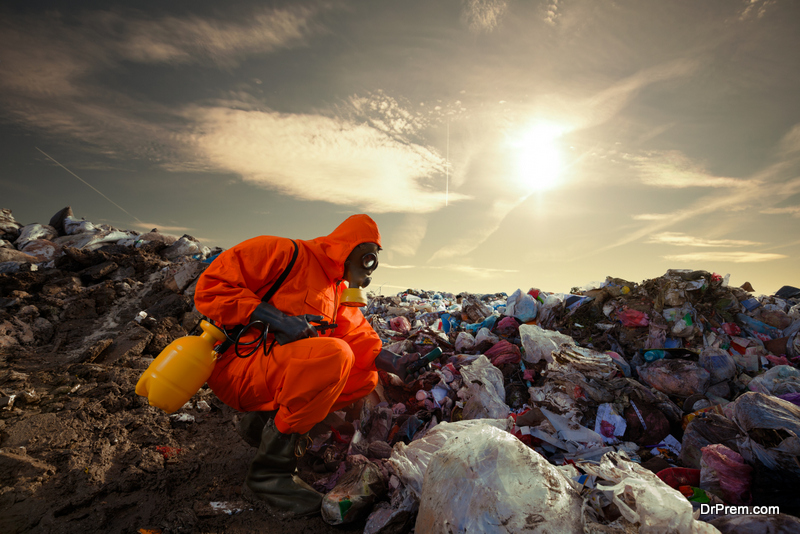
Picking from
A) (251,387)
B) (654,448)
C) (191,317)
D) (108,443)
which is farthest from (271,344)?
(191,317)

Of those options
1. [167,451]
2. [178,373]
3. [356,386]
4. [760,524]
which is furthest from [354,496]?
[760,524]

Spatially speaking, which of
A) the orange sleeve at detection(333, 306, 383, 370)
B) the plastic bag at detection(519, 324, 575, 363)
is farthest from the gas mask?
the plastic bag at detection(519, 324, 575, 363)

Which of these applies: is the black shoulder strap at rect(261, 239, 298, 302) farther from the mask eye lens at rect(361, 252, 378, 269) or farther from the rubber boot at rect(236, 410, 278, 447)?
the rubber boot at rect(236, 410, 278, 447)

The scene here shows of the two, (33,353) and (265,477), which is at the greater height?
(33,353)

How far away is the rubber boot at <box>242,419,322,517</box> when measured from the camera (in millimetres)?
2062

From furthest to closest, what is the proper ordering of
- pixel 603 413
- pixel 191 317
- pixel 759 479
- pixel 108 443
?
pixel 191 317 → pixel 603 413 → pixel 108 443 → pixel 759 479

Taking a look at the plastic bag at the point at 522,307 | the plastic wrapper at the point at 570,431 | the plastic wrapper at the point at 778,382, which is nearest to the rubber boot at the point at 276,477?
the plastic wrapper at the point at 570,431

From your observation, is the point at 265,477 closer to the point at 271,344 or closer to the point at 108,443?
the point at 271,344

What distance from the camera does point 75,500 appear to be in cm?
195

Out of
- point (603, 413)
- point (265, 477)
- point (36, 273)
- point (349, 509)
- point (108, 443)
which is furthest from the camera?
point (36, 273)

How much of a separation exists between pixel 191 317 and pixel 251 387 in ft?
11.0

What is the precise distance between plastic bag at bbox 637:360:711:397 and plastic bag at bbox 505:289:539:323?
1.39 metres

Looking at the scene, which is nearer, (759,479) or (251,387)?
(759,479)

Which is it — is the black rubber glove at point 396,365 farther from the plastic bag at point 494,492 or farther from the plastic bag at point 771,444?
the plastic bag at point 771,444
